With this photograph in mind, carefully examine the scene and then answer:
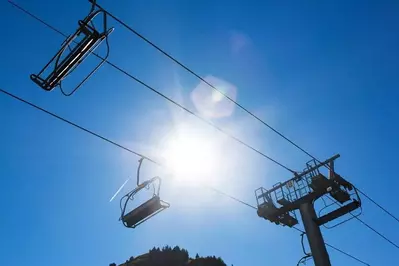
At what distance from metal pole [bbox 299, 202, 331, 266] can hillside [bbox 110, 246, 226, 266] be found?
158ft

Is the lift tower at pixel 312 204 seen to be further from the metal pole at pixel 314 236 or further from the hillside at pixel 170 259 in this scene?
the hillside at pixel 170 259

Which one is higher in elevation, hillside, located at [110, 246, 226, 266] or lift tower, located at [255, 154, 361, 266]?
hillside, located at [110, 246, 226, 266]

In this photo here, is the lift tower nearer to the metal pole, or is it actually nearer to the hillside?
the metal pole

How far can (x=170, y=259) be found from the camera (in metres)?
61.8

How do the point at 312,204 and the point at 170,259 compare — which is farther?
the point at 170,259

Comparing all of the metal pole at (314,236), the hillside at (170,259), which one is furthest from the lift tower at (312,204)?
the hillside at (170,259)

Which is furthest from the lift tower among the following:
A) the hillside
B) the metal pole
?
the hillside

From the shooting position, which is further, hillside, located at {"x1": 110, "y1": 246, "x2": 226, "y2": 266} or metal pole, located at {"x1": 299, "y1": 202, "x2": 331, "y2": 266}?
hillside, located at {"x1": 110, "y1": 246, "x2": 226, "y2": 266}

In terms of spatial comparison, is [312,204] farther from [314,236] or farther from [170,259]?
[170,259]

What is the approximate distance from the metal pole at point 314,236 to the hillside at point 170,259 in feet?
158

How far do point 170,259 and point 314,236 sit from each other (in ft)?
165

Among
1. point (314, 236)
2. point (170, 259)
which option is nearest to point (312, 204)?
point (314, 236)

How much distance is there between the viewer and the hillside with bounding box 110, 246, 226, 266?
196ft

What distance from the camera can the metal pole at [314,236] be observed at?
15.8m
